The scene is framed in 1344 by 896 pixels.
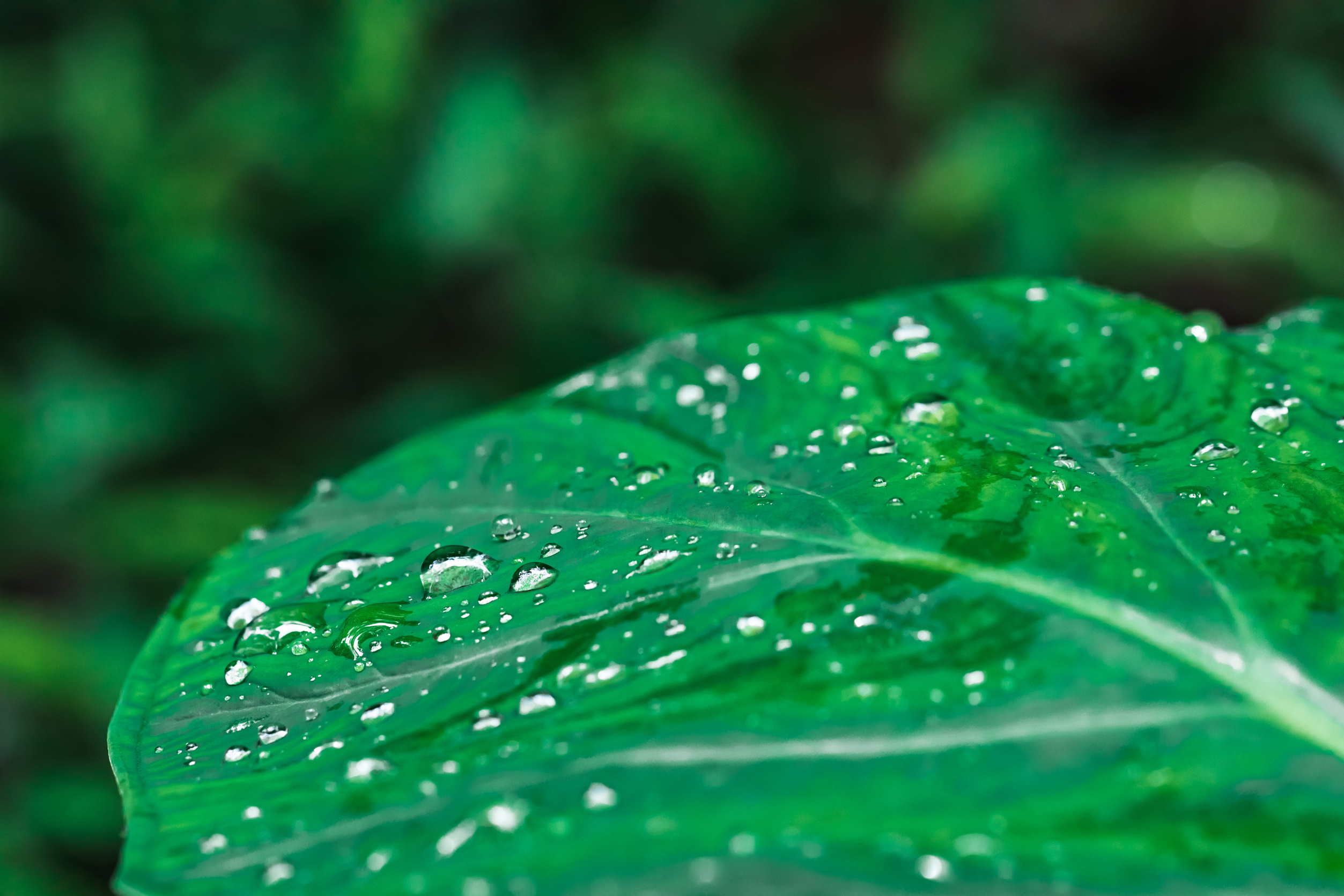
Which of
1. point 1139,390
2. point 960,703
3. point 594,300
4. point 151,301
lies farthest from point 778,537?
point 151,301

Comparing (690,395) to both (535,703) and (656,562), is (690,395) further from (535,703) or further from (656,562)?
(535,703)

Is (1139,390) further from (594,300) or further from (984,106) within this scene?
(984,106)

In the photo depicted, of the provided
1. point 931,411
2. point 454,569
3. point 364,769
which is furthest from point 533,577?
point 931,411

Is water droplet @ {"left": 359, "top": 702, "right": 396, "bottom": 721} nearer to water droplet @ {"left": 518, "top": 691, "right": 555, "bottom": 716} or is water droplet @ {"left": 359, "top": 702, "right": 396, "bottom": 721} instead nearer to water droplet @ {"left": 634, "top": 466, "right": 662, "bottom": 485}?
water droplet @ {"left": 518, "top": 691, "right": 555, "bottom": 716}

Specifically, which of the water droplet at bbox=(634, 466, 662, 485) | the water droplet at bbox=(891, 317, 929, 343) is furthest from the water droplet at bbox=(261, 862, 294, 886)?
the water droplet at bbox=(891, 317, 929, 343)

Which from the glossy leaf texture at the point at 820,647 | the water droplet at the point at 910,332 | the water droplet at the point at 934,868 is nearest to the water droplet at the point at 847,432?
the glossy leaf texture at the point at 820,647

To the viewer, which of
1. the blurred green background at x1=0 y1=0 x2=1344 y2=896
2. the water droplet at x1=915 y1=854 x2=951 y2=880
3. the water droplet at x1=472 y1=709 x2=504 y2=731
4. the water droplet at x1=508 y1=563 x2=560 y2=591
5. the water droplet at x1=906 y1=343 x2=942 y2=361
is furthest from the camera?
the blurred green background at x1=0 y1=0 x2=1344 y2=896

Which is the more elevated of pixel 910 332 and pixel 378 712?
pixel 910 332
